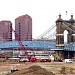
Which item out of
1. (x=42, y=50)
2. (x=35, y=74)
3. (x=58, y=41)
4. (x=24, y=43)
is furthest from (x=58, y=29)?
(x=35, y=74)

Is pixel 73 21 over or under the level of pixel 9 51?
over

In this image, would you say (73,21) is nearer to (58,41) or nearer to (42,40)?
(58,41)

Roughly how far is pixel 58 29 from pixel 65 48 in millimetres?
7706

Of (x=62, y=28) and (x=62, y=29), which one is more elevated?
(x=62, y=28)

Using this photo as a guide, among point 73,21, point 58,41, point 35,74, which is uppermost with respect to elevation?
point 73,21

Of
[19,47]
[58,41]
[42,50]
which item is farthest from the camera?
[42,50]

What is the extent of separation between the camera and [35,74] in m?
41.7

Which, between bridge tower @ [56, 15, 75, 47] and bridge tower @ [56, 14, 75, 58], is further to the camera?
bridge tower @ [56, 14, 75, 58]

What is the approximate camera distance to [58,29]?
11138cm

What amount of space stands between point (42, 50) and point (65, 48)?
58.8 meters

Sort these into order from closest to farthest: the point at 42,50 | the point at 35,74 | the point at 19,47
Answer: the point at 35,74
the point at 19,47
the point at 42,50

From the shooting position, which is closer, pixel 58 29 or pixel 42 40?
pixel 58 29

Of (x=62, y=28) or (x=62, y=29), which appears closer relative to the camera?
(x=62, y=29)

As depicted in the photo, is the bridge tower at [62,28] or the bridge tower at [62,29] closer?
the bridge tower at [62,28]
